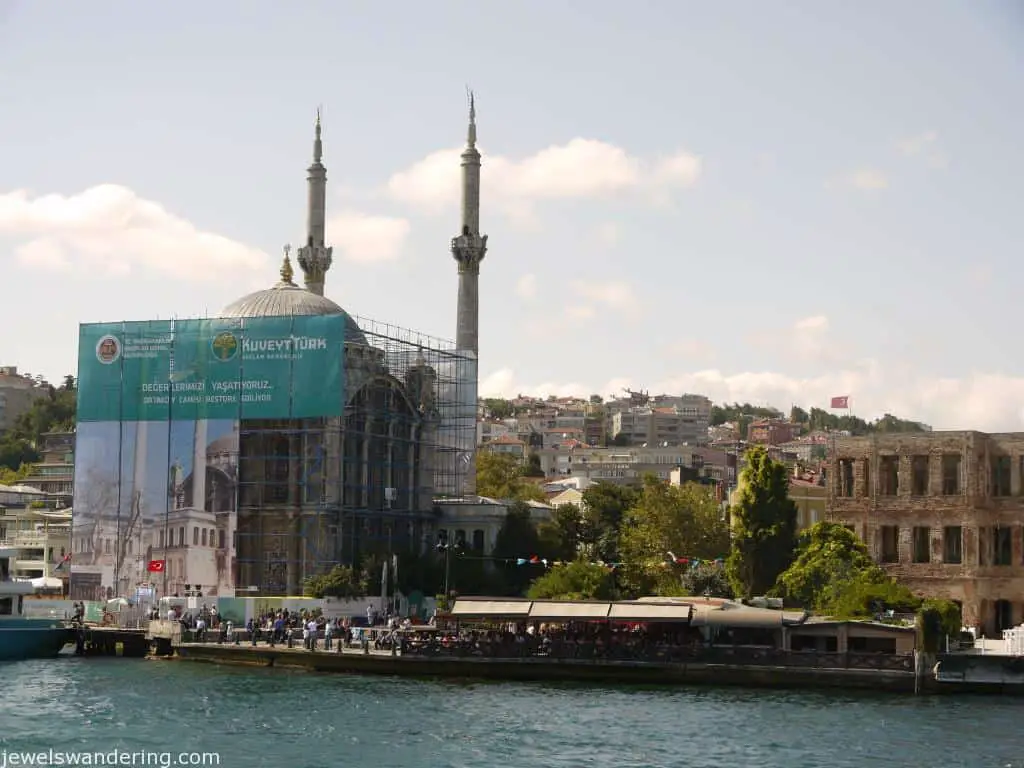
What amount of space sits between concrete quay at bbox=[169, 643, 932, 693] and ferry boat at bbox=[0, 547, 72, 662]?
8770 millimetres

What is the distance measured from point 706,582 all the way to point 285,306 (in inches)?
968

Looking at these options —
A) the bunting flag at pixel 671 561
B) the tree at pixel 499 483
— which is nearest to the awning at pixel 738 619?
the bunting flag at pixel 671 561

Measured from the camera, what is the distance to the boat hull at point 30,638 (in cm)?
5656

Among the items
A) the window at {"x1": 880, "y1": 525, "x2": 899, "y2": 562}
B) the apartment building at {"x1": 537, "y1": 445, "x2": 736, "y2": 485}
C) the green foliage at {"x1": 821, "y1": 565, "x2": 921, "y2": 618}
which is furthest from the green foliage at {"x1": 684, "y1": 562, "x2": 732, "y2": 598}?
the apartment building at {"x1": 537, "y1": 445, "x2": 736, "y2": 485}

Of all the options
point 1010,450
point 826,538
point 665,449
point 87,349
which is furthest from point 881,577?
point 665,449

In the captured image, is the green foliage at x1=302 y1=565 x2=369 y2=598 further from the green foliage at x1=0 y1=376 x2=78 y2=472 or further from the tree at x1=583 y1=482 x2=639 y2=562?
the green foliage at x1=0 y1=376 x2=78 y2=472

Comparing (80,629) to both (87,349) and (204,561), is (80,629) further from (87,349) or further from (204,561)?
(87,349)

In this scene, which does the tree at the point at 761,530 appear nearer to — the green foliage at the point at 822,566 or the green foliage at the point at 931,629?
the green foliage at the point at 822,566

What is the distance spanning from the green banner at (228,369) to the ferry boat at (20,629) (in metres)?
13.2

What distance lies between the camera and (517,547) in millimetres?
81062

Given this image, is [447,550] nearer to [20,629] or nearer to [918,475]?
[918,475]

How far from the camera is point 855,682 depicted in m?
47.4

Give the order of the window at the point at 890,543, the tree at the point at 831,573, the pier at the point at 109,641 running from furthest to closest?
1. the window at the point at 890,543
2. the pier at the point at 109,641
3. the tree at the point at 831,573

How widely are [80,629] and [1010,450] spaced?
3411 cm
